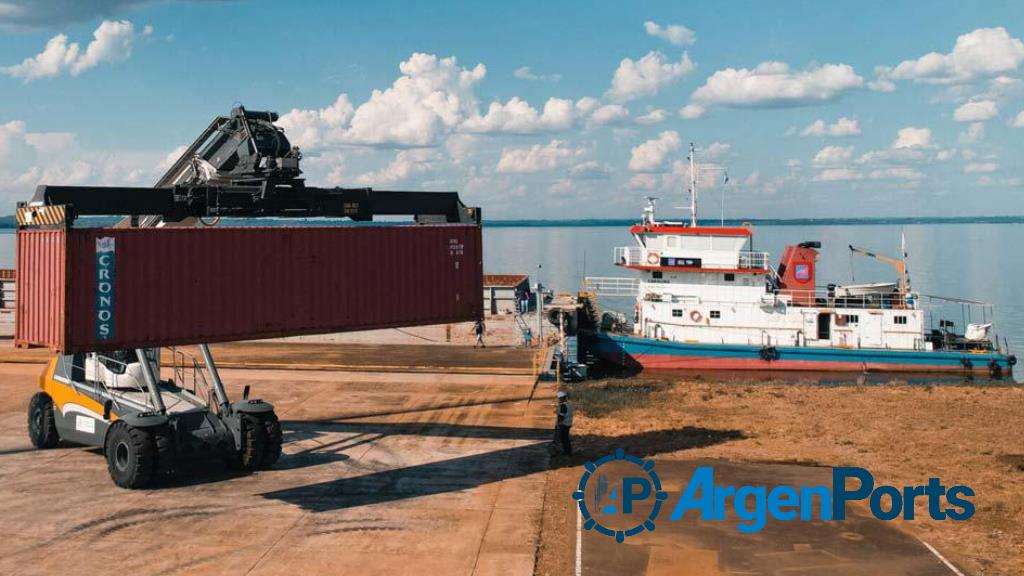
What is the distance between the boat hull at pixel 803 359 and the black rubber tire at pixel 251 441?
69.2ft

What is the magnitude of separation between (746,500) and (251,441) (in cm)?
950

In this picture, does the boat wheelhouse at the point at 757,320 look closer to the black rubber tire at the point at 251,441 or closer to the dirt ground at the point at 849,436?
the dirt ground at the point at 849,436

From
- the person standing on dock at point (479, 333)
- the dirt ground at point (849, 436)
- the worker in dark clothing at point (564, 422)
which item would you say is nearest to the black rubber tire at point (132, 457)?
the dirt ground at point (849, 436)

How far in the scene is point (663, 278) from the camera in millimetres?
35844

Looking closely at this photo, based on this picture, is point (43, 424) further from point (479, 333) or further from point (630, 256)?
point (630, 256)

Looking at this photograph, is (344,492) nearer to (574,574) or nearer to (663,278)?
(574,574)

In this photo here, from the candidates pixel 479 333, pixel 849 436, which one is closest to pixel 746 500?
pixel 849 436

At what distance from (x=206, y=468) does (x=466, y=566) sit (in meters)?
7.46

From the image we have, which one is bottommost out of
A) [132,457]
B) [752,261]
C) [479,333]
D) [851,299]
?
[132,457]

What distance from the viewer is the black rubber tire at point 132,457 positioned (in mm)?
15055

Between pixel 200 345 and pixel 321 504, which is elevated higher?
pixel 200 345

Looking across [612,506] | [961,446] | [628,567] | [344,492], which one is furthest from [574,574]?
[961,446]

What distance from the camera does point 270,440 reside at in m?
16.6

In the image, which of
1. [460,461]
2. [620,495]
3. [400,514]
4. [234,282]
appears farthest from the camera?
[460,461]
